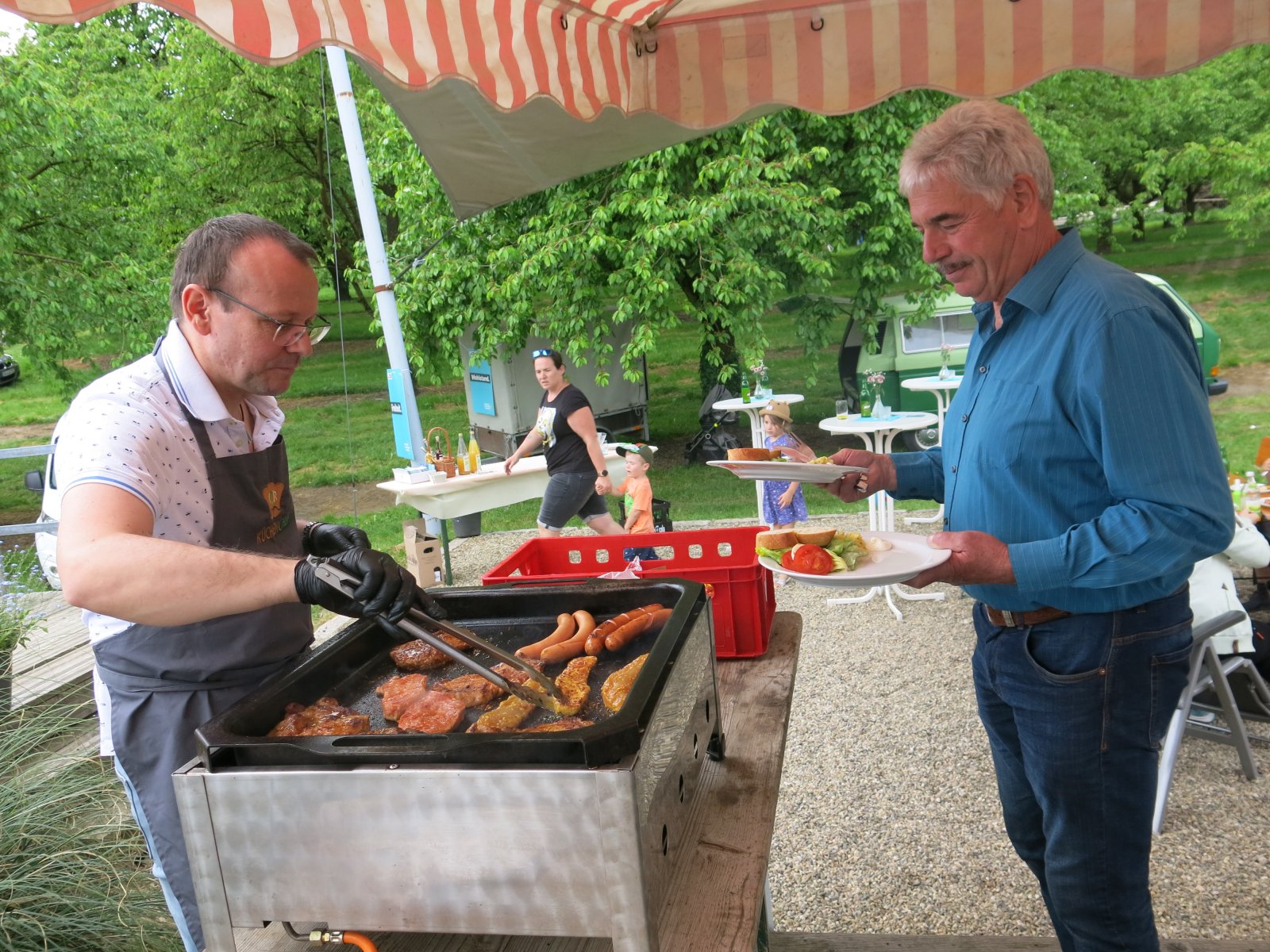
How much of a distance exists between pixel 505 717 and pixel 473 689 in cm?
16

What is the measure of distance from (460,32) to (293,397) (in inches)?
768

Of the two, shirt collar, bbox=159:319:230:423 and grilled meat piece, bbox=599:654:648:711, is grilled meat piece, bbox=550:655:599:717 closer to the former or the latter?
grilled meat piece, bbox=599:654:648:711

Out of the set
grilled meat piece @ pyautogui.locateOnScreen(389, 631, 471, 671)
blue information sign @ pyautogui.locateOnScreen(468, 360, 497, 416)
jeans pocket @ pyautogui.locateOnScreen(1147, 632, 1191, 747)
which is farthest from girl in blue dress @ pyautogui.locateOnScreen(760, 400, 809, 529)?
blue information sign @ pyautogui.locateOnScreen(468, 360, 497, 416)

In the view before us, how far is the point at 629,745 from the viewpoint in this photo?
1.15 meters

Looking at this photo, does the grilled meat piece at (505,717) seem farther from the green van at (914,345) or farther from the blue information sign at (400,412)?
the green van at (914,345)

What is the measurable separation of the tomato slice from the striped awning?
1330mm

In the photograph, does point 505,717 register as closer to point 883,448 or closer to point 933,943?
point 933,943

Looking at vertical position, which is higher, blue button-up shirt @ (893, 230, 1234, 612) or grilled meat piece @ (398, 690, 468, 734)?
blue button-up shirt @ (893, 230, 1234, 612)

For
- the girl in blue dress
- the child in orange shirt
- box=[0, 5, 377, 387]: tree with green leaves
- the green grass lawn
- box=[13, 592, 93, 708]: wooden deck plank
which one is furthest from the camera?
the green grass lawn

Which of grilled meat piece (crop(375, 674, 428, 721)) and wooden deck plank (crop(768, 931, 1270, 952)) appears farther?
wooden deck plank (crop(768, 931, 1270, 952))

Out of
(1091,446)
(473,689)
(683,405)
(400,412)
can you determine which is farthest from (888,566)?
(683,405)

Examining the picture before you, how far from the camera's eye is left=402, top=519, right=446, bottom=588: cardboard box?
23.9 ft

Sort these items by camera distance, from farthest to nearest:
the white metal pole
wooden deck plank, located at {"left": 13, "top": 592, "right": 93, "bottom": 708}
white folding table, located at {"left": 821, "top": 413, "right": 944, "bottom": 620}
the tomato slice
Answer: the white metal pole, white folding table, located at {"left": 821, "top": 413, "right": 944, "bottom": 620}, wooden deck plank, located at {"left": 13, "top": 592, "right": 93, "bottom": 708}, the tomato slice

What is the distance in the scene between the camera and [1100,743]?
185cm
